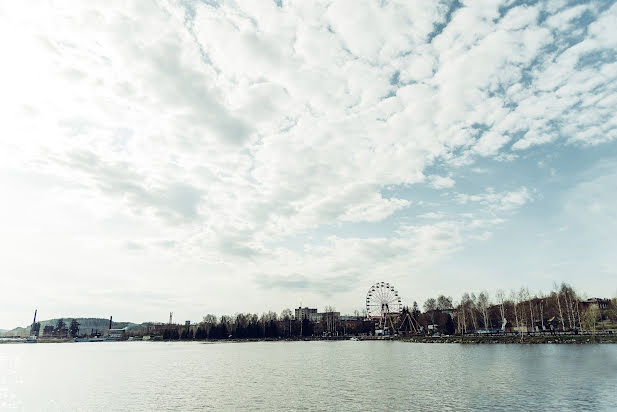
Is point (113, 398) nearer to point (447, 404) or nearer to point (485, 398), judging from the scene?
point (447, 404)

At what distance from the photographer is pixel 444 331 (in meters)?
193

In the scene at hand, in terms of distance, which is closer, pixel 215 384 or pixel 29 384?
pixel 215 384

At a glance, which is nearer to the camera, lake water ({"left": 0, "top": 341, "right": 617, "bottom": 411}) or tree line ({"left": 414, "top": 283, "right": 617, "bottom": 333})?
lake water ({"left": 0, "top": 341, "right": 617, "bottom": 411})

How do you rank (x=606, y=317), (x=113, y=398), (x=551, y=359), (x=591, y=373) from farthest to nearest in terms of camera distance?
(x=606, y=317), (x=551, y=359), (x=591, y=373), (x=113, y=398)

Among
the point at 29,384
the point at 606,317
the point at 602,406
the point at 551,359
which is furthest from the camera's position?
the point at 606,317

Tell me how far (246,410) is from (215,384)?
709 inches

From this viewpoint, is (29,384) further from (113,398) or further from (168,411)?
(168,411)

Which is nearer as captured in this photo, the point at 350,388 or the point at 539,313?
the point at 350,388

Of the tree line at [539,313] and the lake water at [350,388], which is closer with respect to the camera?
the lake water at [350,388]

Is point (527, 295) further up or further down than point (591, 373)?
further up

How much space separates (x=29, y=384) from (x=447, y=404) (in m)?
59.0

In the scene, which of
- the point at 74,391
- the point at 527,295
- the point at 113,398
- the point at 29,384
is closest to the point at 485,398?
the point at 113,398

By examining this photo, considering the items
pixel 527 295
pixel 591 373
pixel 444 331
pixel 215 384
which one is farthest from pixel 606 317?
pixel 215 384

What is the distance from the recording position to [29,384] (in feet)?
184
